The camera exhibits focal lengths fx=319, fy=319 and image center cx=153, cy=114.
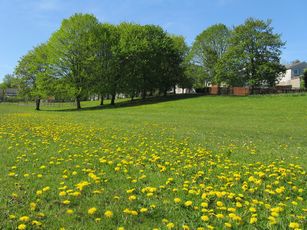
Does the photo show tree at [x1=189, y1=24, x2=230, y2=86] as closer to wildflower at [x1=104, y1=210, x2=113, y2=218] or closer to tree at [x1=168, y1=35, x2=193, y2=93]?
tree at [x1=168, y1=35, x2=193, y2=93]

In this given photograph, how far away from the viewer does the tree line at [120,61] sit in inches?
2217

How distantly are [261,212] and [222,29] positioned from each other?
81.7 meters

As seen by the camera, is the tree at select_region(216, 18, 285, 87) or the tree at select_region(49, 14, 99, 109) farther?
the tree at select_region(216, 18, 285, 87)

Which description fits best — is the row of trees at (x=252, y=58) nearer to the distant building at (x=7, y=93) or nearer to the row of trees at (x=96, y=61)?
the row of trees at (x=96, y=61)

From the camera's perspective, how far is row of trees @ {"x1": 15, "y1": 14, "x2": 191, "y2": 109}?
184 ft

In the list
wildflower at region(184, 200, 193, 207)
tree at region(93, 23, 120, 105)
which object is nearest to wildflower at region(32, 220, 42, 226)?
wildflower at region(184, 200, 193, 207)

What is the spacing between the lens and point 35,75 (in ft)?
204

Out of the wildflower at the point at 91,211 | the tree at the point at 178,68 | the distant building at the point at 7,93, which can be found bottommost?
the wildflower at the point at 91,211

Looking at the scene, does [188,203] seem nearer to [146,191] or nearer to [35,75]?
[146,191]

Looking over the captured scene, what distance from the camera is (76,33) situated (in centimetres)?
5716

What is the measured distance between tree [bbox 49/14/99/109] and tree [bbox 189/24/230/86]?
32762 mm

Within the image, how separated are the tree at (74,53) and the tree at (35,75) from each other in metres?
2.54

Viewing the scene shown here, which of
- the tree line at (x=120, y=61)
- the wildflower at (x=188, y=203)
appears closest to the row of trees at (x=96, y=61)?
the tree line at (x=120, y=61)

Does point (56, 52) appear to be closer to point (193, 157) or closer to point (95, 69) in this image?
point (95, 69)
